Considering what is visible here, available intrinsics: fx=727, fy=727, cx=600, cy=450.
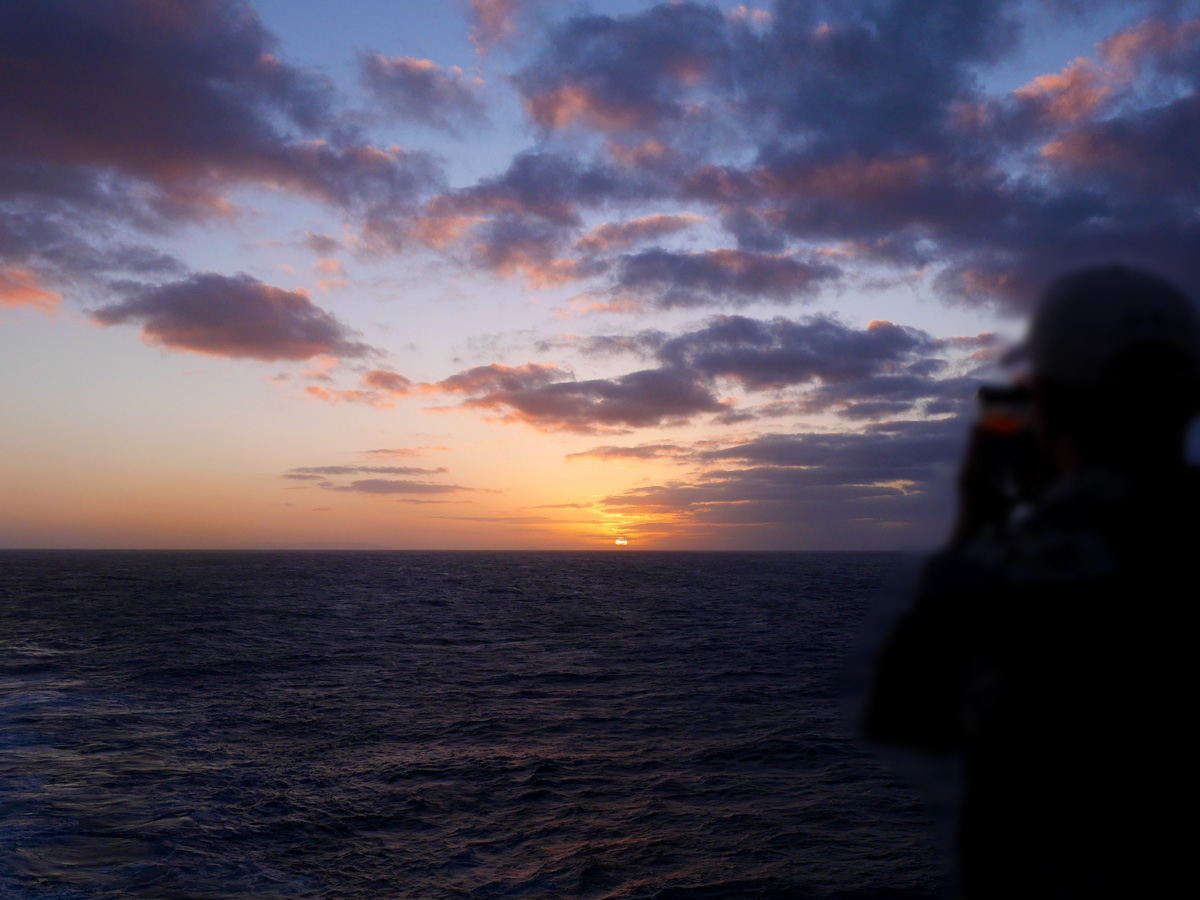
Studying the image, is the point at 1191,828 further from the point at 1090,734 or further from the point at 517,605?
the point at 517,605

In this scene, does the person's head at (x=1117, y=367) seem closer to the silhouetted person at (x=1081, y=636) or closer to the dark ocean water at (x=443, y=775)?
the silhouetted person at (x=1081, y=636)

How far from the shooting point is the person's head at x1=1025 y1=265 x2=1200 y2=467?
51.8 inches

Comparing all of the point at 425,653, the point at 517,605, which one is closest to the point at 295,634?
the point at 425,653

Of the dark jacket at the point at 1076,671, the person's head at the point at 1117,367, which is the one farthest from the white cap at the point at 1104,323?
the dark jacket at the point at 1076,671

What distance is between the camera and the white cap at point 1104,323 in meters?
1.32

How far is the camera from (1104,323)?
135 cm

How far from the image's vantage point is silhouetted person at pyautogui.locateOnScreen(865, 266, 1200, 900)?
1.25 meters

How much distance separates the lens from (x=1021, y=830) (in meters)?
1.36

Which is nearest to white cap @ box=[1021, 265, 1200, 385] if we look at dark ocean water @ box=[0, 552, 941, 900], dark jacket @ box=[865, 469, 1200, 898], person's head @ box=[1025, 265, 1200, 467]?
person's head @ box=[1025, 265, 1200, 467]

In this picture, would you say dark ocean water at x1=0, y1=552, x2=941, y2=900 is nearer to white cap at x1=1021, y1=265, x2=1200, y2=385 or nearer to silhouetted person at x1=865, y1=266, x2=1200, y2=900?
silhouetted person at x1=865, y1=266, x2=1200, y2=900

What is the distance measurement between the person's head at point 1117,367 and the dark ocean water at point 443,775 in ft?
46.1

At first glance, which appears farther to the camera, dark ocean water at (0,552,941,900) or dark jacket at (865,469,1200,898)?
dark ocean water at (0,552,941,900)

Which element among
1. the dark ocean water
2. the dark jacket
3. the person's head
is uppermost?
the person's head

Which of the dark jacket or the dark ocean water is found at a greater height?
the dark jacket
